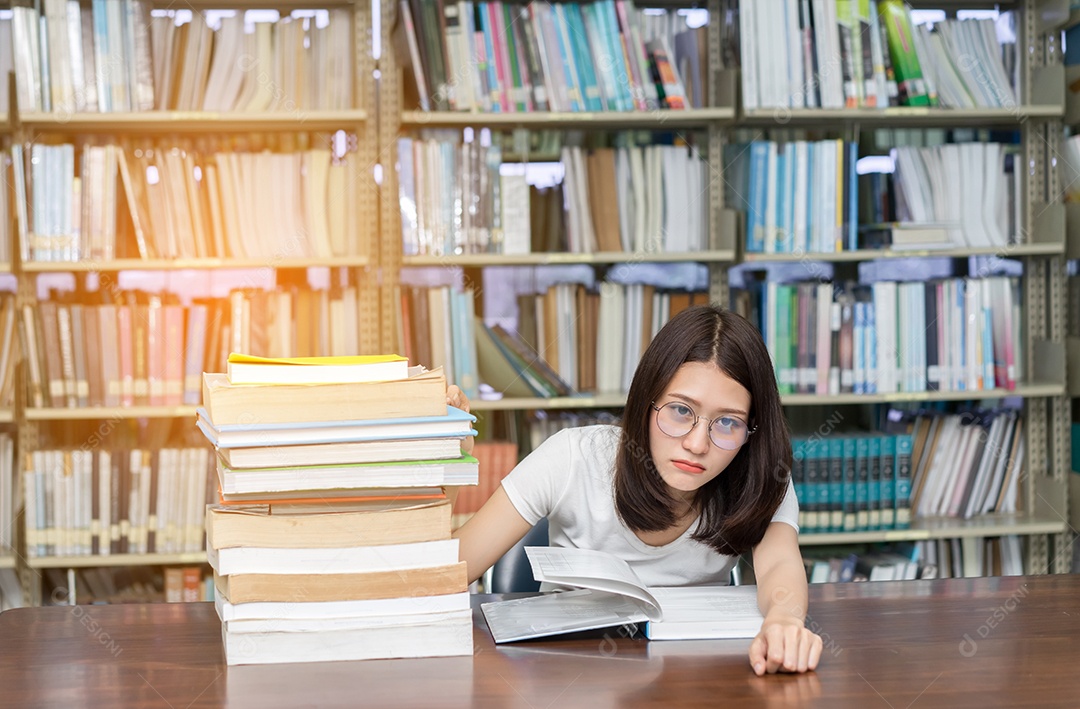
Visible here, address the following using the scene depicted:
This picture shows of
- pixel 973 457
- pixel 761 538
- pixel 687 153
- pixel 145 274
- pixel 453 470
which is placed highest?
pixel 687 153

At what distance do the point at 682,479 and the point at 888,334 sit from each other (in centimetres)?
169

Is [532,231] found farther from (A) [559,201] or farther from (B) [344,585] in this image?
(B) [344,585]

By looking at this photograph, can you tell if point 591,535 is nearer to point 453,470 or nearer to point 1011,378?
point 453,470

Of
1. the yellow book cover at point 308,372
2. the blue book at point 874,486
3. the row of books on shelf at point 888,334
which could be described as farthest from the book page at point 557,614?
the blue book at point 874,486

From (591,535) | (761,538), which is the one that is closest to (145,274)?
(591,535)

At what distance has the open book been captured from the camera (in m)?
1.17

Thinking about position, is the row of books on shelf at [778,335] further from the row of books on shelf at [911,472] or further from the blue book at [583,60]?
the blue book at [583,60]

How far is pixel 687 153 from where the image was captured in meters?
2.88

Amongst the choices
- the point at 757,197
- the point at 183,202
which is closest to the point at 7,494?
the point at 183,202

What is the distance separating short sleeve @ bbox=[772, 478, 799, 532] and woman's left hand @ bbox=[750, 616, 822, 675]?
388 mm

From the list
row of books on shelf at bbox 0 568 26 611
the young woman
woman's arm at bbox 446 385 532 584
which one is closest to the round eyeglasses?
the young woman

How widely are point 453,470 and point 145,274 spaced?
1.97 metres

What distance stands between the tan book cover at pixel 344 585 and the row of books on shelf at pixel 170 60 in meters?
1.88

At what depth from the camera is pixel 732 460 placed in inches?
58.7
